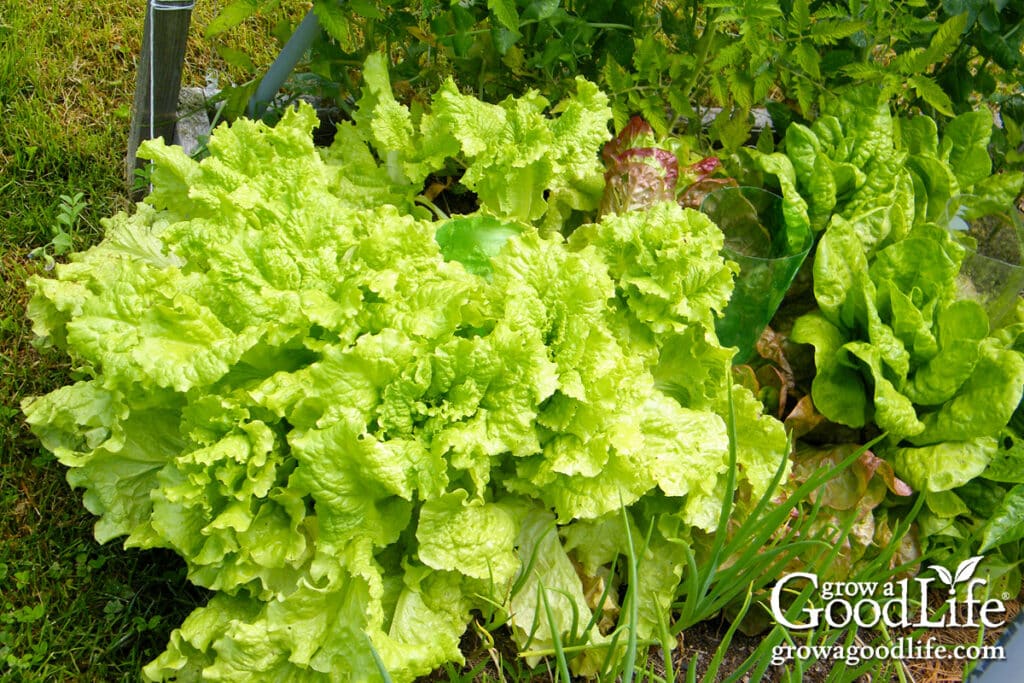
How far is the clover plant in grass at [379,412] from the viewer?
1.78 metres

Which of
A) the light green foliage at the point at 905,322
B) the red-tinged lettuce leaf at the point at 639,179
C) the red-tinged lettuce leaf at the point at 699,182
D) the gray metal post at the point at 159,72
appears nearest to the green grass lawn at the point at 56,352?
the gray metal post at the point at 159,72

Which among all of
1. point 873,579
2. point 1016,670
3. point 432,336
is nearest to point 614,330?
point 432,336

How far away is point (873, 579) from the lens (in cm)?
199

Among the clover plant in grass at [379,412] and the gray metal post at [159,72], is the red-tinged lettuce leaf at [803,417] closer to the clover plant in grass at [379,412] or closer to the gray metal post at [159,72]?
the clover plant in grass at [379,412]

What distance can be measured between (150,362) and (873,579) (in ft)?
5.01

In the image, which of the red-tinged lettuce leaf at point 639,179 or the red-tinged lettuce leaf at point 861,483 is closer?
the red-tinged lettuce leaf at point 861,483

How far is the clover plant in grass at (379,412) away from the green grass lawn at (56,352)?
0.75ft

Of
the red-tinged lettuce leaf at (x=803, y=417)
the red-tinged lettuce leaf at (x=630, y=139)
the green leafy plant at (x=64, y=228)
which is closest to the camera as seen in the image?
the red-tinged lettuce leaf at (x=803, y=417)

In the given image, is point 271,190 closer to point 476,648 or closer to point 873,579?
point 476,648

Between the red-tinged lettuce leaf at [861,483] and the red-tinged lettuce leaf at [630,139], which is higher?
the red-tinged lettuce leaf at [630,139]

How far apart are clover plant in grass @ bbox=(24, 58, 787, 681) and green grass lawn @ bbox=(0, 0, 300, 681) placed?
229 millimetres

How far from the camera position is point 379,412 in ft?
5.88

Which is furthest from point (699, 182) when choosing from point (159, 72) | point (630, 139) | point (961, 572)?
point (159, 72)

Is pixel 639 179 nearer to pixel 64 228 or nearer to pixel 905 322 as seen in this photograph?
pixel 905 322
